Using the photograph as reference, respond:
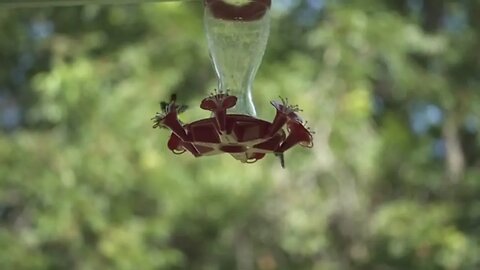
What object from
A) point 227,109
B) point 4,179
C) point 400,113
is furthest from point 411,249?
point 227,109

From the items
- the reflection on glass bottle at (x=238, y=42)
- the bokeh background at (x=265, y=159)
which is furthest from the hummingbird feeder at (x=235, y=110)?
the bokeh background at (x=265, y=159)

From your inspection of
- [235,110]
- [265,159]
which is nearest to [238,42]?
[235,110]

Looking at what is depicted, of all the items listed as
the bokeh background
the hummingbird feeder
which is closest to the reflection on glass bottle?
the hummingbird feeder

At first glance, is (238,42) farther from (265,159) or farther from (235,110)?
(265,159)

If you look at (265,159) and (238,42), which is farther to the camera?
(265,159)

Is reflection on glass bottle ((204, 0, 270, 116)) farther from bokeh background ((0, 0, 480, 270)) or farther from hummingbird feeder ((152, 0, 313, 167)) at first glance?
bokeh background ((0, 0, 480, 270))

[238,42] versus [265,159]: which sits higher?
[265,159]
